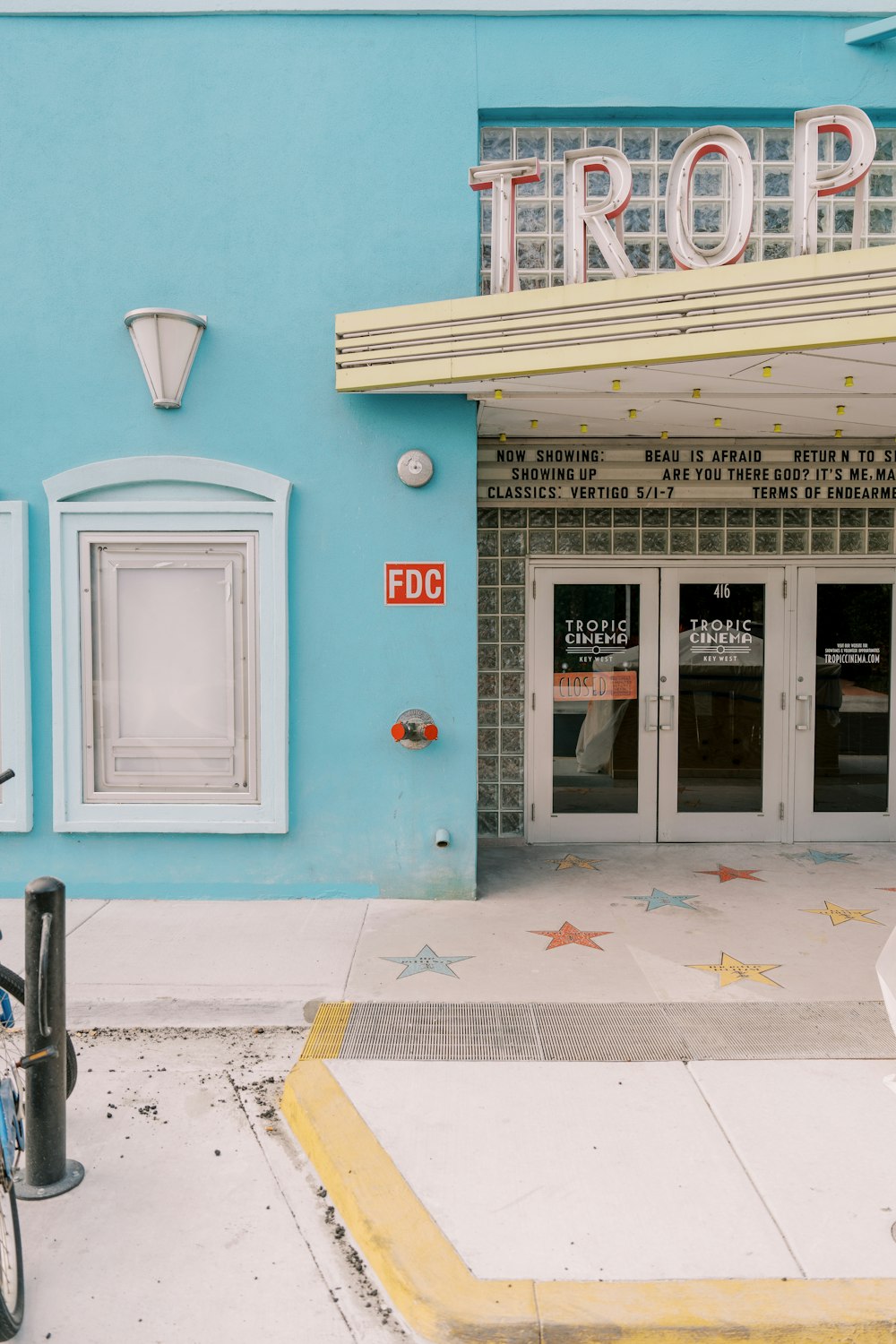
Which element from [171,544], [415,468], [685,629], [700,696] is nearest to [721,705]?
[700,696]

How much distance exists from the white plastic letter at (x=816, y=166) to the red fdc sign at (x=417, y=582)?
2.95m

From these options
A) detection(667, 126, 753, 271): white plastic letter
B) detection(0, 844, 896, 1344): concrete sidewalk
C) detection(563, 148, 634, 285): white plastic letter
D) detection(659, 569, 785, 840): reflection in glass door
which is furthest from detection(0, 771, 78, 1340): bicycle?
detection(659, 569, 785, 840): reflection in glass door

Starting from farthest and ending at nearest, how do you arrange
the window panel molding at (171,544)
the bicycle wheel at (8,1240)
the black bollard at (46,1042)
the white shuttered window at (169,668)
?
1. the white shuttered window at (169,668)
2. the window panel molding at (171,544)
3. the black bollard at (46,1042)
4. the bicycle wheel at (8,1240)

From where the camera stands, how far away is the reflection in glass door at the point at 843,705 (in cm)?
855

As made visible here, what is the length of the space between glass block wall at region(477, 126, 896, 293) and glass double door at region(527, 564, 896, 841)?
254 centimetres

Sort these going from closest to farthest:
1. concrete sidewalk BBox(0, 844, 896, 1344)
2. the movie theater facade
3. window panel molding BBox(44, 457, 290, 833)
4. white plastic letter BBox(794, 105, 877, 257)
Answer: concrete sidewalk BBox(0, 844, 896, 1344) < white plastic letter BBox(794, 105, 877, 257) < window panel molding BBox(44, 457, 290, 833) < the movie theater facade

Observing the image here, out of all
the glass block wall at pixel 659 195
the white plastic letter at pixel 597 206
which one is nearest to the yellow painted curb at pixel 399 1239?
the white plastic letter at pixel 597 206

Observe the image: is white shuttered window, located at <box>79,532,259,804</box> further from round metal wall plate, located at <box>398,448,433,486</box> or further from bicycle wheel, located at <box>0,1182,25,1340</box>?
bicycle wheel, located at <box>0,1182,25,1340</box>

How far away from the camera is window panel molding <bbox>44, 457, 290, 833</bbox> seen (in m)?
6.73

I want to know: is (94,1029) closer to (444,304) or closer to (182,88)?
Answer: (444,304)

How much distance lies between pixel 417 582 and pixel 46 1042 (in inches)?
156

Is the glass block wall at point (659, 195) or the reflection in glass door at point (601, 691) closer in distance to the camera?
the glass block wall at point (659, 195)

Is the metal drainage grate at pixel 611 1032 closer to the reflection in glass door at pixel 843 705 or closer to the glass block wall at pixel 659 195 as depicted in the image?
the reflection in glass door at pixel 843 705

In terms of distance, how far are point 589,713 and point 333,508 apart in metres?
3.05
